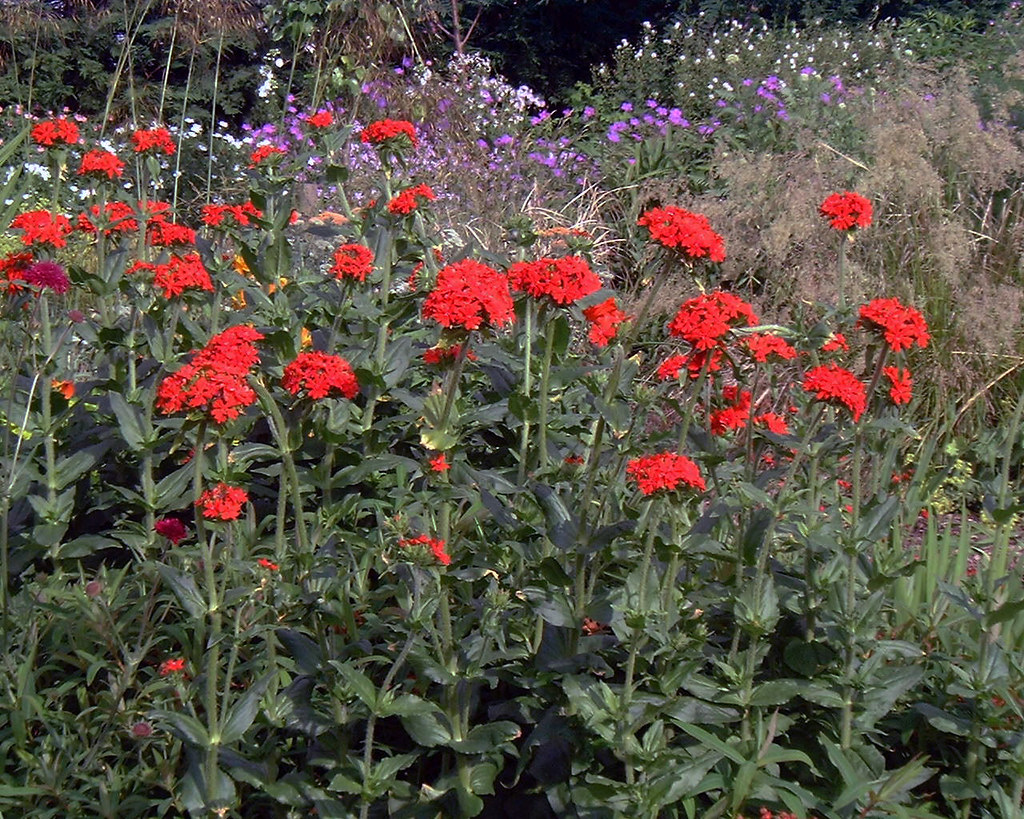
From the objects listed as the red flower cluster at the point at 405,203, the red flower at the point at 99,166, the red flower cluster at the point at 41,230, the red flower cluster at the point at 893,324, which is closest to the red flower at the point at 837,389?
the red flower cluster at the point at 893,324

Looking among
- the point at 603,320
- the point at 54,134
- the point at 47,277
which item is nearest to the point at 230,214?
the point at 54,134

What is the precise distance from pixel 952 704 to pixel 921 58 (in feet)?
24.8

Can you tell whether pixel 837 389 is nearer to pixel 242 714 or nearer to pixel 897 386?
pixel 897 386

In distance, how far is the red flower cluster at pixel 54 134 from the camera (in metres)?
3.13

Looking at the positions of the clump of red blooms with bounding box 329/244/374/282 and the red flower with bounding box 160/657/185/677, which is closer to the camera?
the red flower with bounding box 160/657/185/677

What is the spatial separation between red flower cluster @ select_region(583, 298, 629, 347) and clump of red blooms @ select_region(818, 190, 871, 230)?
56 cm

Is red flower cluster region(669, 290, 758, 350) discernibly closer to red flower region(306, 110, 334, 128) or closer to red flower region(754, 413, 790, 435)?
red flower region(754, 413, 790, 435)

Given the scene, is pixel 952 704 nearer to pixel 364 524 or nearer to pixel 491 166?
pixel 364 524

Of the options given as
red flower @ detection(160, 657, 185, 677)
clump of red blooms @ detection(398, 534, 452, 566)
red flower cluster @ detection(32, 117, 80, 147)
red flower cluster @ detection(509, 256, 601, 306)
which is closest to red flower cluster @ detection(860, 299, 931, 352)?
red flower cluster @ detection(509, 256, 601, 306)

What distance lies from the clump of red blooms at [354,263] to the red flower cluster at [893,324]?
119cm

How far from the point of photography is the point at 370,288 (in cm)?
333

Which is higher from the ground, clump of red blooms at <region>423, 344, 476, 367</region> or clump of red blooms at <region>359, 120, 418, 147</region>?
clump of red blooms at <region>359, 120, 418, 147</region>

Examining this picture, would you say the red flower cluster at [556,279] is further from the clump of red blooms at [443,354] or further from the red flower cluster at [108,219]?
the red flower cluster at [108,219]

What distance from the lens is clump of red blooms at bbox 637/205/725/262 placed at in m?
2.21
